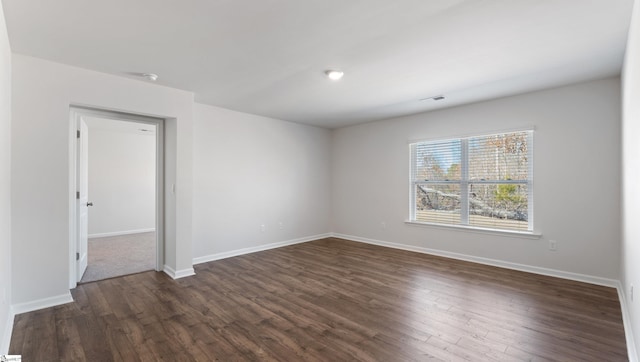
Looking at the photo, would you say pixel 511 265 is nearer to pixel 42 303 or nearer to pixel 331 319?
pixel 331 319

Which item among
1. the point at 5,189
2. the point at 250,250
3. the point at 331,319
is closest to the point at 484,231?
the point at 331,319

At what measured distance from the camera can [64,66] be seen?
3.04 m

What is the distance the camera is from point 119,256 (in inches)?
194

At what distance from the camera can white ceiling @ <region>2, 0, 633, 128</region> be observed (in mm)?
2059

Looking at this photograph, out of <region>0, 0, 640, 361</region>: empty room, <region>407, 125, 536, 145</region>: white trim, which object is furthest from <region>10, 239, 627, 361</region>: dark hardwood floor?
<region>407, 125, 536, 145</region>: white trim

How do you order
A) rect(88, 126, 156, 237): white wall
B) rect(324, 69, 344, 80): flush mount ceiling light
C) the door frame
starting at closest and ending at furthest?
rect(324, 69, 344, 80): flush mount ceiling light → the door frame → rect(88, 126, 156, 237): white wall

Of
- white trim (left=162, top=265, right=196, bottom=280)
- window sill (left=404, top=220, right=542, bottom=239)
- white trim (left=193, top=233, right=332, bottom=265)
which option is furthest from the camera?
white trim (left=193, top=233, right=332, bottom=265)

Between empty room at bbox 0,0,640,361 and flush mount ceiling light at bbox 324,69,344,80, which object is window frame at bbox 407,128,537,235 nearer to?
empty room at bbox 0,0,640,361

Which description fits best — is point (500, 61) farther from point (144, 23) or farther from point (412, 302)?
point (144, 23)

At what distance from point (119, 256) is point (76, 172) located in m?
1.97

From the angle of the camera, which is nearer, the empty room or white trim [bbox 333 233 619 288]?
the empty room

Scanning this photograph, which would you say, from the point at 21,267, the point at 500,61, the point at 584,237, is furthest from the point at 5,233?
the point at 584,237

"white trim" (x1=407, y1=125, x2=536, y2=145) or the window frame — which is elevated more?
"white trim" (x1=407, y1=125, x2=536, y2=145)

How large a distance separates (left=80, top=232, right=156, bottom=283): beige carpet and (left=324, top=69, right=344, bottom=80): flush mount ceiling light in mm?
3594
